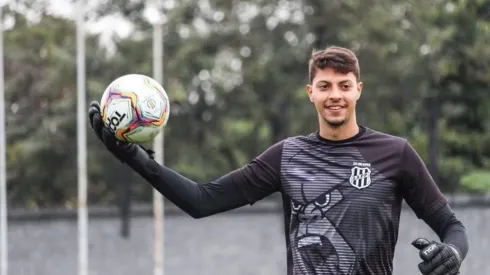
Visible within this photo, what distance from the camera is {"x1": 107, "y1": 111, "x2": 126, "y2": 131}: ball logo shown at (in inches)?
128

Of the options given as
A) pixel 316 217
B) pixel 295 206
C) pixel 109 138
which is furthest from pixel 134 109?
pixel 316 217

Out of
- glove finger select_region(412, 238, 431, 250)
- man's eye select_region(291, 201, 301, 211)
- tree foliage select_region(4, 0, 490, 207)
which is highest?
tree foliage select_region(4, 0, 490, 207)

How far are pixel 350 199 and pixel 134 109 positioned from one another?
986 mm

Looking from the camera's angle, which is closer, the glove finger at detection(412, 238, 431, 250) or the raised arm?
the glove finger at detection(412, 238, 431, 250)

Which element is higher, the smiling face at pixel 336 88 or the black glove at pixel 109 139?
the smiling face at pixel 336 88

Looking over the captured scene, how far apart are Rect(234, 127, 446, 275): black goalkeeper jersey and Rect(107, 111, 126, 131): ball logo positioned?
71 centimetres

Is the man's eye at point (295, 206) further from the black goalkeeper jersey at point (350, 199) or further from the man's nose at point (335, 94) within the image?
the man's nose at point (335, 94)

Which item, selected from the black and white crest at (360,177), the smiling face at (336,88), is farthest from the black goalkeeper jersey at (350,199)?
the smiling face at (336,88)

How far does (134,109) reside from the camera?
3.47 m

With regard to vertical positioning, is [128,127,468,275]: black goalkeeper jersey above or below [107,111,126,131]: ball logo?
below

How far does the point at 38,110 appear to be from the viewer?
49.5 ft

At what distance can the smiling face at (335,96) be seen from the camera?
3.13m

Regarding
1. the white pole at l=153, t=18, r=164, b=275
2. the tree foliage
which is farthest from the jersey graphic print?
the tree foliage

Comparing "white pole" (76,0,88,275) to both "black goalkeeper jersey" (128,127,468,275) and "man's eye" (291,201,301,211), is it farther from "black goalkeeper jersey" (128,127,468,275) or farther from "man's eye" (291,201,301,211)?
"man's eye" (291,201,301,211)
